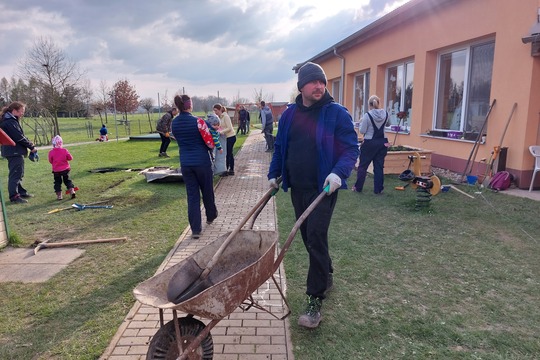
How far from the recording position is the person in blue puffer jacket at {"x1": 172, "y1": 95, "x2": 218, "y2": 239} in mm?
5312

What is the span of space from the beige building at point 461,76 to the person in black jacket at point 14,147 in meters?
9.30

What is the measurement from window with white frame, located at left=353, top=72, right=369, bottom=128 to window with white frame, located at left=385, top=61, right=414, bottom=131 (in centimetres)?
191

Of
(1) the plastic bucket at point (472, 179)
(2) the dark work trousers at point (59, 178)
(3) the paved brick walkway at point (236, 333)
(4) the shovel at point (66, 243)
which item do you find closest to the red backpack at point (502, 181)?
(1) the plastic bucket at point (472, 179)

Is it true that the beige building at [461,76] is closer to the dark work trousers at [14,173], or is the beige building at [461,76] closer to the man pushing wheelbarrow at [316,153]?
the man pushing wheelbarrow at [316,153]

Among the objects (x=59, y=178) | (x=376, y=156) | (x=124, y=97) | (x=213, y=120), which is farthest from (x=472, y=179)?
(x=124, y=97)

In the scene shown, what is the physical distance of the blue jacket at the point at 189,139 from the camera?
530 cm

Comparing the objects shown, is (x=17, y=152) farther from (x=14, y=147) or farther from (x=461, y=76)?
(x=461, y=76)

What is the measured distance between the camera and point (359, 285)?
3855 mm

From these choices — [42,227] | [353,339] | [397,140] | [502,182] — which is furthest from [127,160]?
[353,339]

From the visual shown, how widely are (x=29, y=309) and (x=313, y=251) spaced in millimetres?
2591

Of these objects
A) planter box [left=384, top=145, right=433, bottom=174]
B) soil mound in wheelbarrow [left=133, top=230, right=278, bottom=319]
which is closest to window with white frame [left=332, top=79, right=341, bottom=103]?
planter box [left=384, top=145, right=433, bottom=174]

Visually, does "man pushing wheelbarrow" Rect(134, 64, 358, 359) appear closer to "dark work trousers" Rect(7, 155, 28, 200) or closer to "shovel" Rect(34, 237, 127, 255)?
"shovel" Rect(34, 237, 127, 255)

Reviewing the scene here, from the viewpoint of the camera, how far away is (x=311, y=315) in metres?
3.12

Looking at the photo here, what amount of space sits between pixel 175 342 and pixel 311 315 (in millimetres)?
1138
